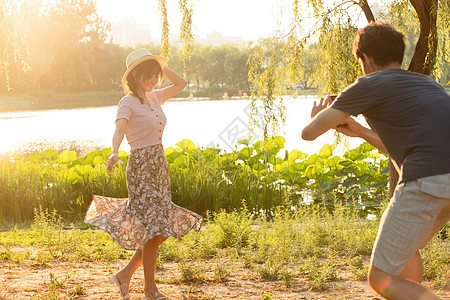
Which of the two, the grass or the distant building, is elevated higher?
the distant building

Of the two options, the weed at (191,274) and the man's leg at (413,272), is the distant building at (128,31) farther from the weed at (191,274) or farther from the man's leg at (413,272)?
the man's leg at (413,272)

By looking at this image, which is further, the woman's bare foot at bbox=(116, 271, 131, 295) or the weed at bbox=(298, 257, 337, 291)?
the weed at bbox=(298, 257, 337, 291)

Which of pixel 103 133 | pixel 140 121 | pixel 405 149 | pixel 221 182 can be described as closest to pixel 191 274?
pixel 140 121

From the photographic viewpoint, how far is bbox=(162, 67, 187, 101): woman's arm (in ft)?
12.0

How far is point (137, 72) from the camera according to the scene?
3395 mm

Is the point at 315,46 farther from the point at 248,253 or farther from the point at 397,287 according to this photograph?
the point at 397,287

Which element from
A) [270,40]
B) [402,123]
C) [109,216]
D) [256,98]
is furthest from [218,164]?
[402,123]

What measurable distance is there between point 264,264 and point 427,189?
216cm

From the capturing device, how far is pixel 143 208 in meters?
3.39

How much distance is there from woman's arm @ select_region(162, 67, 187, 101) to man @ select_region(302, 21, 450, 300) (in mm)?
1568

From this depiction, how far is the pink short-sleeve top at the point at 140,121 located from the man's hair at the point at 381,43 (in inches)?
57.9

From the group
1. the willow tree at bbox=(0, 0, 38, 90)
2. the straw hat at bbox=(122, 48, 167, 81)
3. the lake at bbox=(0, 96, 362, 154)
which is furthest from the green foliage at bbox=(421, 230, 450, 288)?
the lake at bbox=(0, 96, 362, 154)

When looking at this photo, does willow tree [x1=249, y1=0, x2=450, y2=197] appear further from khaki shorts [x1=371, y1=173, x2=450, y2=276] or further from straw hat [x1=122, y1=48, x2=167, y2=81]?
khaki shorts [x1=371, y1=173, x2=450, y2=276]

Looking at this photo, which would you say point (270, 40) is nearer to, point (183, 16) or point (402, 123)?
point (183, 16)
